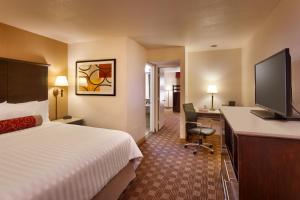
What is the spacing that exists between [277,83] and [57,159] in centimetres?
204

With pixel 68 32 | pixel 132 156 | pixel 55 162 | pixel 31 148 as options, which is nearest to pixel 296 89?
pixel 132 156

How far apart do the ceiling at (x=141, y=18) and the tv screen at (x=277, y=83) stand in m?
0.98

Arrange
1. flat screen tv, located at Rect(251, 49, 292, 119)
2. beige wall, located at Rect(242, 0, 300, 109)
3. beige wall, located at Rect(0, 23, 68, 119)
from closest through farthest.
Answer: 1. flat screen tv, located at Rect(251, 49, 292, 119)
2. beige wall, located at Rect(242, 0, 300, 109)
3. beige wall, located at Rect(0, 23, 68, 119)

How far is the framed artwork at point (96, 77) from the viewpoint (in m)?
3.59

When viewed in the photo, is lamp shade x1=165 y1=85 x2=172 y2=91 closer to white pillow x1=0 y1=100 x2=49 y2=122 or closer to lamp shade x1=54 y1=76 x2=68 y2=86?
lamp shade x1=54 y1=76 x2=68 y2=86

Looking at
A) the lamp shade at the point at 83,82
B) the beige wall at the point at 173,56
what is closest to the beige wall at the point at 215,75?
the beige wall at the point at 173,56

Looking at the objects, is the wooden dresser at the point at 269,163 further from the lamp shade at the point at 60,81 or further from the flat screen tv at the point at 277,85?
the lamp shade at the point at 60,81

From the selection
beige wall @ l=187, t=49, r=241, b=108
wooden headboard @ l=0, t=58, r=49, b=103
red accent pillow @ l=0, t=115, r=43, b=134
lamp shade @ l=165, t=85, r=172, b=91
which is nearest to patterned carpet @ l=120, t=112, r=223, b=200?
beige wall @ l=187, t=49, r=241, b=108

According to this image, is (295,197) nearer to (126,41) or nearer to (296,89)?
(296,89)

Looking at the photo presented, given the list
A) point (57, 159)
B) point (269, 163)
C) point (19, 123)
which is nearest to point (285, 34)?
point (269, 163)

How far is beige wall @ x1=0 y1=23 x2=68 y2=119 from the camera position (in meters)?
2.83

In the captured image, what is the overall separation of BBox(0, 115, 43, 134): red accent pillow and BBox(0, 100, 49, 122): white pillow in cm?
11

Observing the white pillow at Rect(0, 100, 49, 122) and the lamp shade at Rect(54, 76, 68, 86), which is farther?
the lamp shade at Rect(54, 76, 68, 86)

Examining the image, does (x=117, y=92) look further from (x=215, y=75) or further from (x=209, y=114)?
(x=215, y=75)
